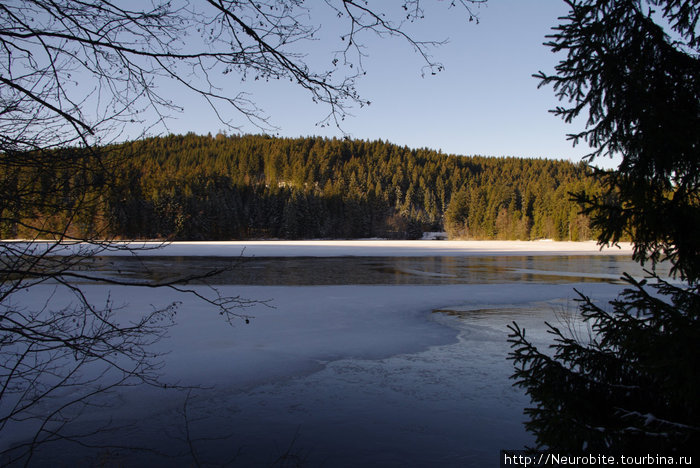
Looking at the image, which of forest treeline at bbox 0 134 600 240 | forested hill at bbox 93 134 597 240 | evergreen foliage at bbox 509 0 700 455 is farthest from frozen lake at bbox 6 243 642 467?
forested hill at bbox 93 134 597 240

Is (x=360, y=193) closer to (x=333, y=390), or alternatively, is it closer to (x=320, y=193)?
(x=320, y=193)

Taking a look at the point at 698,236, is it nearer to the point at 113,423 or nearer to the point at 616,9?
the point at 616,9

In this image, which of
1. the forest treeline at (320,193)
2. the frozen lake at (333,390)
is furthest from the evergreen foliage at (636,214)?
the frozen lake at (333,390)

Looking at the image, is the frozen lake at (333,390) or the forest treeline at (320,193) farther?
the frozen lake at (333,390)

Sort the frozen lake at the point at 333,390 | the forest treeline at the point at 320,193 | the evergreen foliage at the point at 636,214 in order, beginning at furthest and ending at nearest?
the frozen lake at the point at 333,390 → the forest treeline at the point at 320,193 → the evergreen foliage at the point at 636,214

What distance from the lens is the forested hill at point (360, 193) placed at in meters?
75.9

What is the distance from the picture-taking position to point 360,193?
108000 millimetres

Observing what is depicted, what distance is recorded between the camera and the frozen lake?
4219 millimetres

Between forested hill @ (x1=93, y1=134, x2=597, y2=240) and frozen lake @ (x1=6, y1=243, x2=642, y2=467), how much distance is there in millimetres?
23340

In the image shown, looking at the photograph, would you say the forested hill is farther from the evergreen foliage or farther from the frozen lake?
the evergreen foliage

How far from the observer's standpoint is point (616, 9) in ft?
8.07

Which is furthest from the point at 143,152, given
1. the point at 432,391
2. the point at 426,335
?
the point at 426,335

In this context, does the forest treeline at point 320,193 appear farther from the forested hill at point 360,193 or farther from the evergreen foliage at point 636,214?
the evergreen foliage at point 636,214

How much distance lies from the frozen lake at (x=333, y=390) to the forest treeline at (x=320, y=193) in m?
0.55
